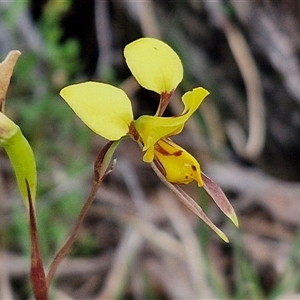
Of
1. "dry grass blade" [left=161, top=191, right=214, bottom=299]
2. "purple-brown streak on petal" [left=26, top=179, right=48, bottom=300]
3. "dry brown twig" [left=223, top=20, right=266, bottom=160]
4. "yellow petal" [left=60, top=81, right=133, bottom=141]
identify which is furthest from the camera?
"dry brown twig" [left=223, top=20, right=266, bottom=160]

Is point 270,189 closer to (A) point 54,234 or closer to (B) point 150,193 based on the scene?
(B) point 150,193

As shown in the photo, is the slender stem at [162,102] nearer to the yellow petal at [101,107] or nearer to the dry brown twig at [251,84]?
the yellow petal at [101,107]

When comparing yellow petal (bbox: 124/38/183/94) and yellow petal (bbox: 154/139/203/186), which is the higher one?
yellow petal (bbox: 124/38/183/94)

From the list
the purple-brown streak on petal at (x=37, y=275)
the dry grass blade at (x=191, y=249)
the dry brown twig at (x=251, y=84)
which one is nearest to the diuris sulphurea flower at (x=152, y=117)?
the purple-brown streak on petal at (x=37, y=275)

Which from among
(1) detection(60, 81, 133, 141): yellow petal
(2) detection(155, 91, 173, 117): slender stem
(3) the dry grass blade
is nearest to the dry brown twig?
(3) the dry grass blade

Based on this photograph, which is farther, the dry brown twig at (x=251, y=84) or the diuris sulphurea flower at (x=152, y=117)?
the dry brown twig at (x=251, y=84)

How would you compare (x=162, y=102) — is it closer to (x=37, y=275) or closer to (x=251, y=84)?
(x=37, y=275)

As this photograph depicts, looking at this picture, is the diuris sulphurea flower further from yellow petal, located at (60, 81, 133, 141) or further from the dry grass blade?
the dry grass blade
